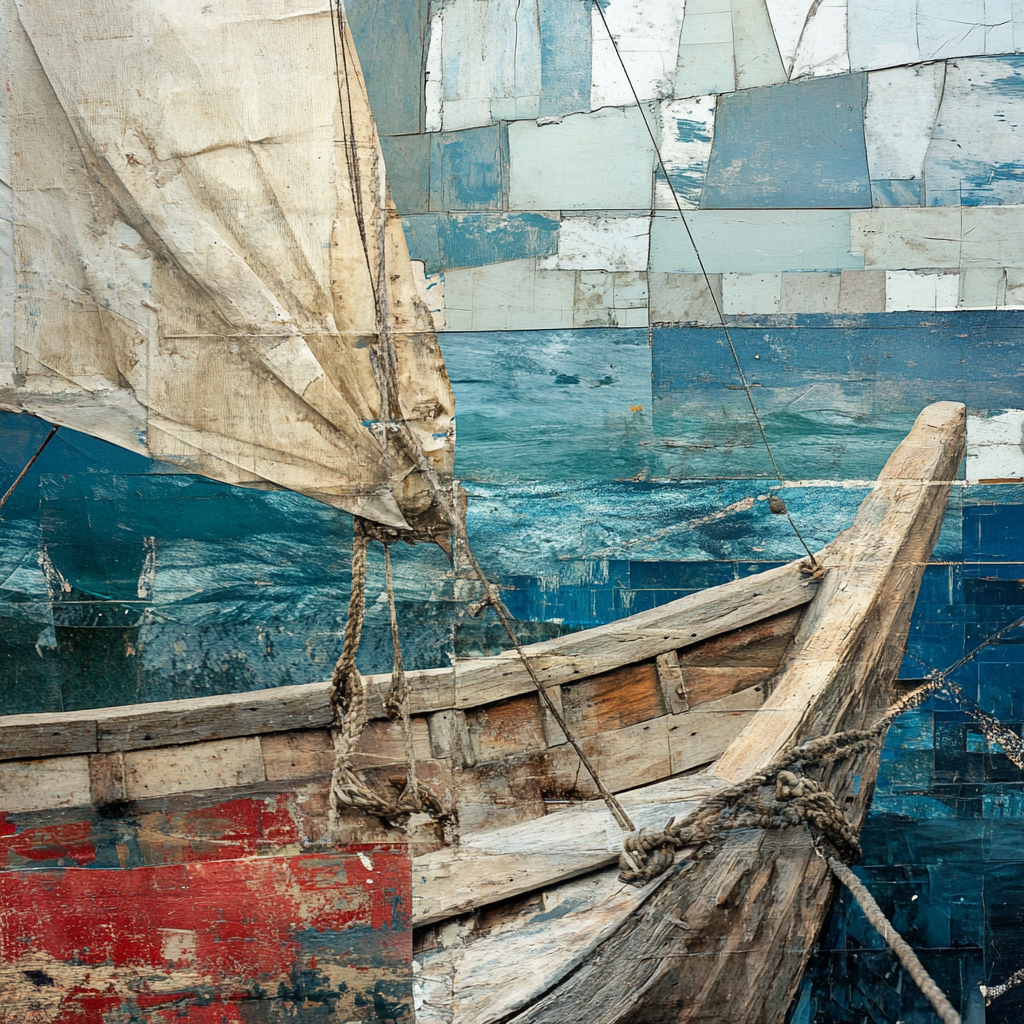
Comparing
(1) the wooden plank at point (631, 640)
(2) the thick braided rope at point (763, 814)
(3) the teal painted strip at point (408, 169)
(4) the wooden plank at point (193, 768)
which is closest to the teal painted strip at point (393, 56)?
(3) the teal painted strip at point (408, 169)

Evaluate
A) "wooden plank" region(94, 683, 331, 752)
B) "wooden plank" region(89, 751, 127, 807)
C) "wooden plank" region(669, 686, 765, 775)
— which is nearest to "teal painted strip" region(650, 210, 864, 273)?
"wooden plank" region(669, 686, 765, 775)

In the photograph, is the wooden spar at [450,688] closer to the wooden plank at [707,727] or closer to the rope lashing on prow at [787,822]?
the wooden plank at [707,727]

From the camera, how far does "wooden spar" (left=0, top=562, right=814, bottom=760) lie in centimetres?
224

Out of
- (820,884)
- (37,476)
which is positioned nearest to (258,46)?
(37,476)

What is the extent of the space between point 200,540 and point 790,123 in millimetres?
2018

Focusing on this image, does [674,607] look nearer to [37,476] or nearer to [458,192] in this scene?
[458,192]

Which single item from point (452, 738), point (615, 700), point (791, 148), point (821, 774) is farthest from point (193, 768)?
point (791, 148)

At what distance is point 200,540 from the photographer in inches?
89.5

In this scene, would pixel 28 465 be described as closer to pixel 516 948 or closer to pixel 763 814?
pixel 516 948

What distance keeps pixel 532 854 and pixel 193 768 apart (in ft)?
3.17

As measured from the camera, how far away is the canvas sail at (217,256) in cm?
212

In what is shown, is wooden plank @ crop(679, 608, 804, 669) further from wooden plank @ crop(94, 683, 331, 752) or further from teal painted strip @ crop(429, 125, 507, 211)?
teal painted strip @ crop(429, 125, 507, 211)

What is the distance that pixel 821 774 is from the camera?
2213 mm

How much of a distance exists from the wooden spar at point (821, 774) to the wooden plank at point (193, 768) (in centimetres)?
114
